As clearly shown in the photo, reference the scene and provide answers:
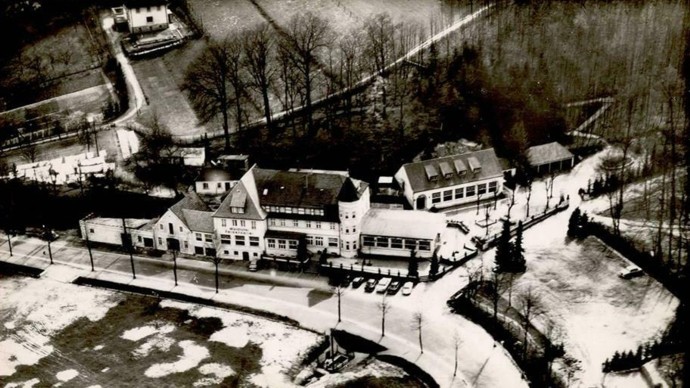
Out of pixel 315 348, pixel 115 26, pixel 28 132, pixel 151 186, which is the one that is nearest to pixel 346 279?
pixel 315 348

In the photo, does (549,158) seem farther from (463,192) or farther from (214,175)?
(214,175)

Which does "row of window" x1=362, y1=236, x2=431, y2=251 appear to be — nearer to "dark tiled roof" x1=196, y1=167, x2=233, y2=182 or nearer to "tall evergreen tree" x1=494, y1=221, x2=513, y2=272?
"tall evergreen tree" x1=494, y1=221, x2=513, y2=272

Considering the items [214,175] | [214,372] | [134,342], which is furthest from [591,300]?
[214,175]

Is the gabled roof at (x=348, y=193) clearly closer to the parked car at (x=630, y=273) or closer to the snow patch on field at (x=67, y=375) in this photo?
the parked car at (x=630, y=273)

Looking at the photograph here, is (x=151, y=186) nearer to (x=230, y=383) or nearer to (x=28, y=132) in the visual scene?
(x=28, y=132)

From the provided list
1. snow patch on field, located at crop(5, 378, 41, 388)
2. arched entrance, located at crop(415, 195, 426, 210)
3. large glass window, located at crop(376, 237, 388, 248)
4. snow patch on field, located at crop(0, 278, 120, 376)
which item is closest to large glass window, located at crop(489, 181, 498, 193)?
arched entrance, located at crop(415, 195, 426, 210)

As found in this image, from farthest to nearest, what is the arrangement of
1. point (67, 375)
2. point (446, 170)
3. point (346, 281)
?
point (446, 170) → point (346, 281) → point (67, 375)

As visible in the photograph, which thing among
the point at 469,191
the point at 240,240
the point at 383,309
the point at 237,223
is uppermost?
the point at 469,191
